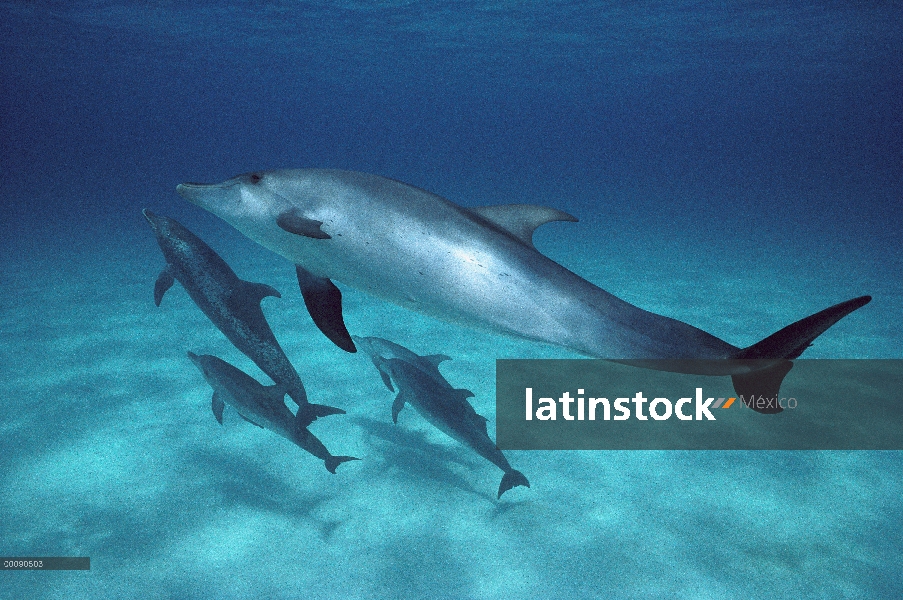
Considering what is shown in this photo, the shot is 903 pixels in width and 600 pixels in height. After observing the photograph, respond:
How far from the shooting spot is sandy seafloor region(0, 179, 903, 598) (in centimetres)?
364

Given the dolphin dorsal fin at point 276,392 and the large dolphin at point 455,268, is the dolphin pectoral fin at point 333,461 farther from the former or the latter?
the large dolphin at point 455,268

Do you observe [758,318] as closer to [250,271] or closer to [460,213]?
[460,213]

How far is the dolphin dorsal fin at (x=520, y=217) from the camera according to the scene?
8.99 ft

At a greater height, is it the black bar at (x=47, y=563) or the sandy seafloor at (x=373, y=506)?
the black bar at (x=47, y=563)

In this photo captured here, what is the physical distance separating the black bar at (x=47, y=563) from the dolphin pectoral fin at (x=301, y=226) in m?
3.12

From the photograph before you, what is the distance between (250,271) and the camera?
15234 millimetres

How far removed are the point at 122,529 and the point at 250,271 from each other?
39.3ft

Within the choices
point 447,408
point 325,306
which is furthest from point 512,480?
point 325,306

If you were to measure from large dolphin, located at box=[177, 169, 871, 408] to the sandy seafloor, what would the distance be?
3.68 ft

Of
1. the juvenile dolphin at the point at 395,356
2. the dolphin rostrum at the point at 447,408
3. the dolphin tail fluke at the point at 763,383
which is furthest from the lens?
the juvenile dolphin at the point at 395,356

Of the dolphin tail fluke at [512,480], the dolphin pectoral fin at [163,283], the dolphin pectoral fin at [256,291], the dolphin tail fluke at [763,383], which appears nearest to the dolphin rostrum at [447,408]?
the dolphin tail fluke at [512,480]

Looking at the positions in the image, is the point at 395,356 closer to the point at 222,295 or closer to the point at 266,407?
the point at 266,407

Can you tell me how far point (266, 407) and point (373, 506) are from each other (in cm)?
124

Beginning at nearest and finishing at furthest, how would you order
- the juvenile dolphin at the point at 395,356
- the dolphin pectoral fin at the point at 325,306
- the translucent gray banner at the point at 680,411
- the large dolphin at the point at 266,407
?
the dolphin pectoral fin at the point at 325,306
the large dolphin at the point at 266,407
the juvenile dolphin at the point at 395,356
the translucent gray banner at the point at 680,411
